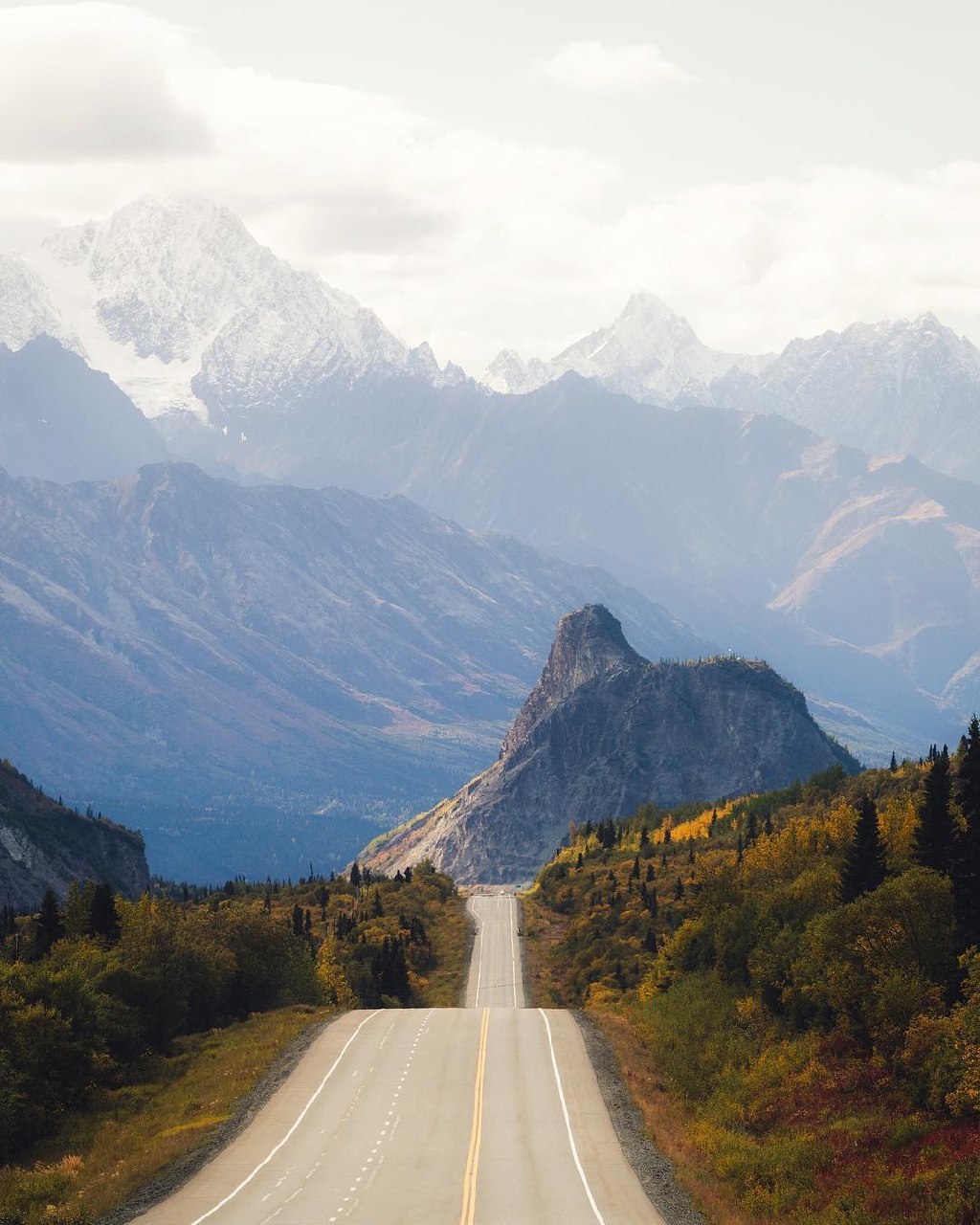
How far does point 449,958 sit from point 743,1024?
226 ft

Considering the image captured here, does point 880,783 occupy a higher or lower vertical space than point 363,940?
higher

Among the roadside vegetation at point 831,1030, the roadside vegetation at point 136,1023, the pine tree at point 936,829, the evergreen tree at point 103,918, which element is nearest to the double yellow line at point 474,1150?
the roadside vegetation at point 831,1030

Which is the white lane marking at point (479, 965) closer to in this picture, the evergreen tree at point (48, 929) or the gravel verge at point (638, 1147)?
the evergreen tree at point (48, 929)

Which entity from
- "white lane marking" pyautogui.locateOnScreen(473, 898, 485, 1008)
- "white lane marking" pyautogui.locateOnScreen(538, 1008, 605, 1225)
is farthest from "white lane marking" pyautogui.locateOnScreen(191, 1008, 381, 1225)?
"white lane marking" pyautogui.locateOnScreen(473, 898, 485, 1008)

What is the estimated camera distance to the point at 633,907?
530 feet

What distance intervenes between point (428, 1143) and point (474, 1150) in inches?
90.5

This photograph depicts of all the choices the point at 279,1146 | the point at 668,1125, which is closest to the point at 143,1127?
the point at 279,1146

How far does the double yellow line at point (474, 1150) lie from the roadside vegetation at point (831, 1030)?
7.90m

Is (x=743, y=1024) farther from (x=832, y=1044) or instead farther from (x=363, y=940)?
(x=363, y=940)

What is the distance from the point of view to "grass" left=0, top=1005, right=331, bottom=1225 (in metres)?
65.0

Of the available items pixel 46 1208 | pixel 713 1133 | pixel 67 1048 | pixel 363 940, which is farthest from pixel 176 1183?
pixel 363 940

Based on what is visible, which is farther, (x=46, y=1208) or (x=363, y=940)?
(x=363, y=940)

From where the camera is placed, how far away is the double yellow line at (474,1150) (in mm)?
60406

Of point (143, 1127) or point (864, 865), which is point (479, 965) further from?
point (143, 1127)
